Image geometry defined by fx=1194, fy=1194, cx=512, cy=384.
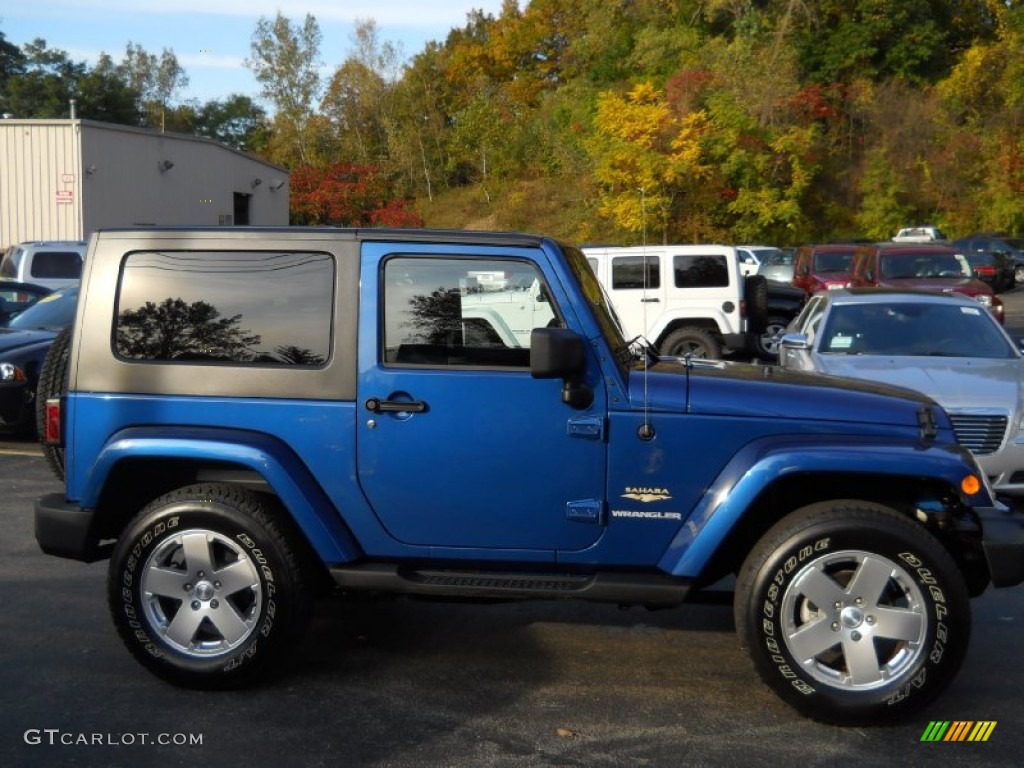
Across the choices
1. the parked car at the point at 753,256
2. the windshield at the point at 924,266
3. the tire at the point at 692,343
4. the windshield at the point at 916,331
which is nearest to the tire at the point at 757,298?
the windshield at the point at 916,331

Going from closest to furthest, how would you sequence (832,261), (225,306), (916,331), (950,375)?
(225,306)
(950,375)
(916,331)
(832,261)

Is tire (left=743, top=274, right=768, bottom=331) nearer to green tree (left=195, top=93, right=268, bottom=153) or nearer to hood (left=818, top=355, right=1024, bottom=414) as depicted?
hood (left=818, top=355, right=1024, bottom=414)

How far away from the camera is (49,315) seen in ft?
42.4

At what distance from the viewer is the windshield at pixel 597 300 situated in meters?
5.17

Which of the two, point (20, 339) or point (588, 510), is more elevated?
point (20, 339)

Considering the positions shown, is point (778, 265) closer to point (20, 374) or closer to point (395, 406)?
point (20, 374)

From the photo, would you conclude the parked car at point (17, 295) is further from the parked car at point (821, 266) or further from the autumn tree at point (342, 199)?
the autumn tree at point (342, 199)

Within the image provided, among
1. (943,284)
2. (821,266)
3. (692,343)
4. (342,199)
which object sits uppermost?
(342,199)

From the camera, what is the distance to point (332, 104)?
62.6m

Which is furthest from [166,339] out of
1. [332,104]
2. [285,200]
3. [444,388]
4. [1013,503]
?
[332,104]

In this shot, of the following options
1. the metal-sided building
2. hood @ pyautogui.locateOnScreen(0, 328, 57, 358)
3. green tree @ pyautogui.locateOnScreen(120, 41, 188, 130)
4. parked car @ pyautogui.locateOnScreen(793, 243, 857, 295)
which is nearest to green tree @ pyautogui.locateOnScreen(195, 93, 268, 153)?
green tree @ pyautogui.locateOnScreen(120, 41, 188, 130)

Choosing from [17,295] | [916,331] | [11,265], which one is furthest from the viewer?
[11,265]

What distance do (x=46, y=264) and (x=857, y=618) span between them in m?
18.7

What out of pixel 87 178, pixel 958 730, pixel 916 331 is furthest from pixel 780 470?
pixel 87 178
